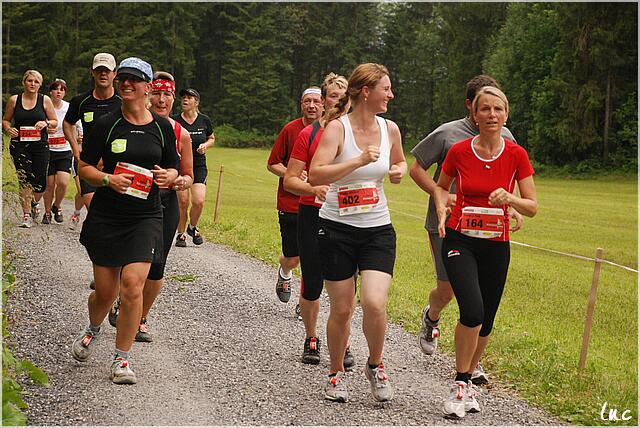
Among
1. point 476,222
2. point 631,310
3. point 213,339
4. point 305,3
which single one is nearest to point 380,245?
point 476,222

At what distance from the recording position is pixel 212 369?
6.99 metres

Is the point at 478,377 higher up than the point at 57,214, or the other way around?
the point at 478,377

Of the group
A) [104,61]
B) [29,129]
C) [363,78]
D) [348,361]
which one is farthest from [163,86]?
[29,129]

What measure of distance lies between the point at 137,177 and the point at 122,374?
1.37 m

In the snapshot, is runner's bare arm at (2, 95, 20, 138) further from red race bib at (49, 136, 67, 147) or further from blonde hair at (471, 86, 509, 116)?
blonde hair at (471, 86, 509, 116)

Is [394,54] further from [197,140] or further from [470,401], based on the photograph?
[470,401]

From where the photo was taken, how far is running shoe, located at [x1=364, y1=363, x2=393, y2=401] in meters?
6.24

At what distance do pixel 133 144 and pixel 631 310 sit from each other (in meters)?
8.81

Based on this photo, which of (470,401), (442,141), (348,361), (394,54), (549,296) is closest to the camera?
(470,401)

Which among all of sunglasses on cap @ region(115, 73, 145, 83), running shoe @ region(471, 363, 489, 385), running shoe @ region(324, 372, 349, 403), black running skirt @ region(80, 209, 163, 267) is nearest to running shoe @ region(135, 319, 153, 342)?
black running skirt @ region(80, 209, 163, 267)

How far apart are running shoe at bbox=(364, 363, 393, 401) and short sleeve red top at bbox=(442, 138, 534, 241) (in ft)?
3.64

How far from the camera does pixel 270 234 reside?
17312 mm

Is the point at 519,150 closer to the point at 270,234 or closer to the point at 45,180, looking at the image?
the point at 45,180

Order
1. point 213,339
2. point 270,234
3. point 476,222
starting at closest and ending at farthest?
point 476,222 → point 213,339 → point 270,234
